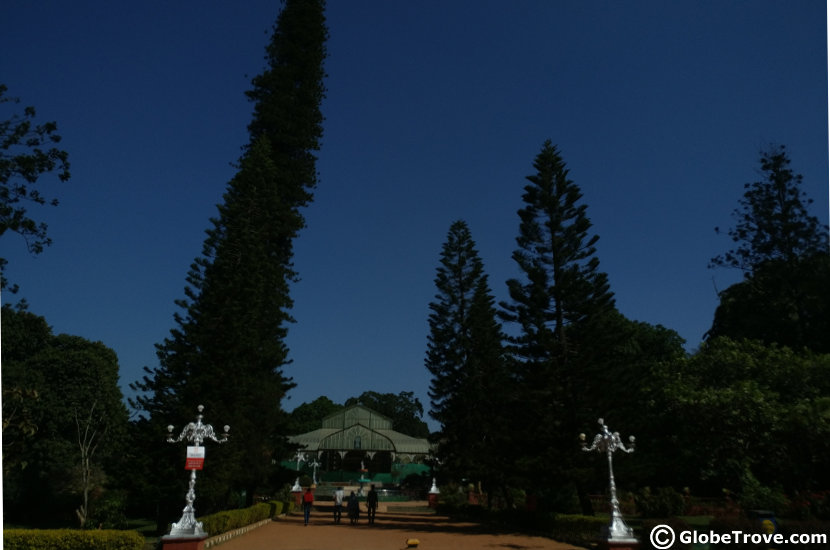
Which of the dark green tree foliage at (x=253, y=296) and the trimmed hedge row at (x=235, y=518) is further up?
the dark green tree foliage at (x=253, y=296)

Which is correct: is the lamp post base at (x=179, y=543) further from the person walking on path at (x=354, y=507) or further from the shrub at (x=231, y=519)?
the person walking on path at (x=354, y=507)

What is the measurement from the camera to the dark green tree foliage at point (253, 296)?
16.7 meters

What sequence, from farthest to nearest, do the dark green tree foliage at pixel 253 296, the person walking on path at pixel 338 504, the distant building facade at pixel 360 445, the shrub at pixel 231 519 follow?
the distant building facade at pixel 360 445 < the person walking on path at pixel 338 504 < the dark green tree foliage at pixel 253 296 < the shrub at pixel 231 519

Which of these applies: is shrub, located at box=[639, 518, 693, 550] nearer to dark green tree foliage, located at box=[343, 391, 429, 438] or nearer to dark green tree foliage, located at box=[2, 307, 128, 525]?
dark green tree foliage, located at box=[2, 307, 128, 525]

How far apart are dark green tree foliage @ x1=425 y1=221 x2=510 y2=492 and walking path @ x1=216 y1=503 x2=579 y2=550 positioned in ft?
12.7

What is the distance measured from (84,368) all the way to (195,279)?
16022mm

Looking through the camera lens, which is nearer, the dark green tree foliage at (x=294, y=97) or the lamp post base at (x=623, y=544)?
the lamp post base at (x=623, y=544)

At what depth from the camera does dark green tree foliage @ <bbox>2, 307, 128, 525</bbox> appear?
2500cm

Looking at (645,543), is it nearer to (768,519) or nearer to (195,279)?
(768,519)

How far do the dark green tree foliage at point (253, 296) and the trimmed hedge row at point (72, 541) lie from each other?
4.05 metres

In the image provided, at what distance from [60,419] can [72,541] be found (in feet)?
64.7

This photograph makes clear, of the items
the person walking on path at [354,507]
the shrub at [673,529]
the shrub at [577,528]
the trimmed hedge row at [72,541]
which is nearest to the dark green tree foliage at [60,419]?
the person walking on path at [354,507]

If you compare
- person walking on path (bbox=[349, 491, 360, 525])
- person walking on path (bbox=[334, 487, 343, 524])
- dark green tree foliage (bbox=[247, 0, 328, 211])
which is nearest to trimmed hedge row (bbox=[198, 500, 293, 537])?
person walking on path (bbox=[334, 487, 343, 524])

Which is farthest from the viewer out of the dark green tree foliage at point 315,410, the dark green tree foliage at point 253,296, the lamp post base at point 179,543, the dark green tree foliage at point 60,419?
the dark green tree foliage at point 315,410
